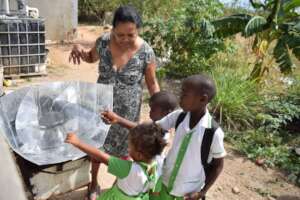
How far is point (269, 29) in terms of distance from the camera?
5.51 metres

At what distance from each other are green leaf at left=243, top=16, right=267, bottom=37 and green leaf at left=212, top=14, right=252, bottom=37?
40cm

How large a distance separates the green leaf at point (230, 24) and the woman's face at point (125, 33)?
369 cm

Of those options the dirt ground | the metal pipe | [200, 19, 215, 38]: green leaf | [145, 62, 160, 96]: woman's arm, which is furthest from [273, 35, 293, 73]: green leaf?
the metal pipe

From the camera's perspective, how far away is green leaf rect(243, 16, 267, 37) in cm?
528

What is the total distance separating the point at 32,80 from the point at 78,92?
4033mm

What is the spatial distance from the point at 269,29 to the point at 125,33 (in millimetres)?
3843

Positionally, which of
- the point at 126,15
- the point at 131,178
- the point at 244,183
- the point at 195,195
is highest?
the point at 126,15

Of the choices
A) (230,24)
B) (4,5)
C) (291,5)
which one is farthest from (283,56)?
(4,5)

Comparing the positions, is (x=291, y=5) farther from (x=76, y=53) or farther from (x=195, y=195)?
(x=195, y=195)

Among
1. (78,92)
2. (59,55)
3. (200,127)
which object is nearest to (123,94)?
(78,92)

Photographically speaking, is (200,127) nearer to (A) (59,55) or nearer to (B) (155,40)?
(B) (155,40)

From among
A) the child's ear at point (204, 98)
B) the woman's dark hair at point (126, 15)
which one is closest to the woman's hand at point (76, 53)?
the woman's dark hair at point (126, 15)

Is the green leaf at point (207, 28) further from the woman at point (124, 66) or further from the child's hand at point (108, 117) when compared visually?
the child's hand at point (108, 117)

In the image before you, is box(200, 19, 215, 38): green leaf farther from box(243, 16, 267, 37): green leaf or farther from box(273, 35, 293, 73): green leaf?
box(273, 35, 293, 73): green leaf
